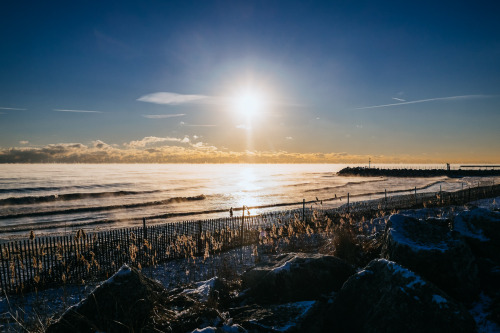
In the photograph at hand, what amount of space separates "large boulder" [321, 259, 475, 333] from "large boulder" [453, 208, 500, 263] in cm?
287

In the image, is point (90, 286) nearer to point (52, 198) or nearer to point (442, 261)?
point (442, 261)

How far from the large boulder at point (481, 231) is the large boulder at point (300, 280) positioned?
2.66 m

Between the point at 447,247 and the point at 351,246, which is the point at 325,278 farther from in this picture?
the point at 351,246

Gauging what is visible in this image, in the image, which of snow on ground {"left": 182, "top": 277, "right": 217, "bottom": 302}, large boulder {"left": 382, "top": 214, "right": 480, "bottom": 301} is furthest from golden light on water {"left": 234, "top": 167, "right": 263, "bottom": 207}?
large boulder {"left": 382, "top": 214, "right": 480, "bottom": 301}

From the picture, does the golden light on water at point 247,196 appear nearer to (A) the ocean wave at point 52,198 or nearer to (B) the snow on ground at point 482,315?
(A) the ocean wave at point 52,198

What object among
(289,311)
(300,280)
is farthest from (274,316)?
(300,280)

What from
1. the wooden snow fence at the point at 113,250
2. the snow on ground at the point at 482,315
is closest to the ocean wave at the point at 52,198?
the wooden snow fence at the point at 113,250

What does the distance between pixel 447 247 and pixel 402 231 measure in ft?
2.26

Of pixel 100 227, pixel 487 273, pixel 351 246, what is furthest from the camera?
pixel 100 227

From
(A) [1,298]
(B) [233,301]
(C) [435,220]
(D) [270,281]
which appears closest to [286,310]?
(D) [270,281]

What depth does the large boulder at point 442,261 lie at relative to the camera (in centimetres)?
431

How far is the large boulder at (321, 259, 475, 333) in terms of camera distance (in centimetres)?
316

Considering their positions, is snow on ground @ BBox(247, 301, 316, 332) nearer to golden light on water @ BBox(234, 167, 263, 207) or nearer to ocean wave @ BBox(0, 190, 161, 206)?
golden light on water @ BBox(234, 167, 263, 207)

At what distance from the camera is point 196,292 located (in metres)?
4.57
